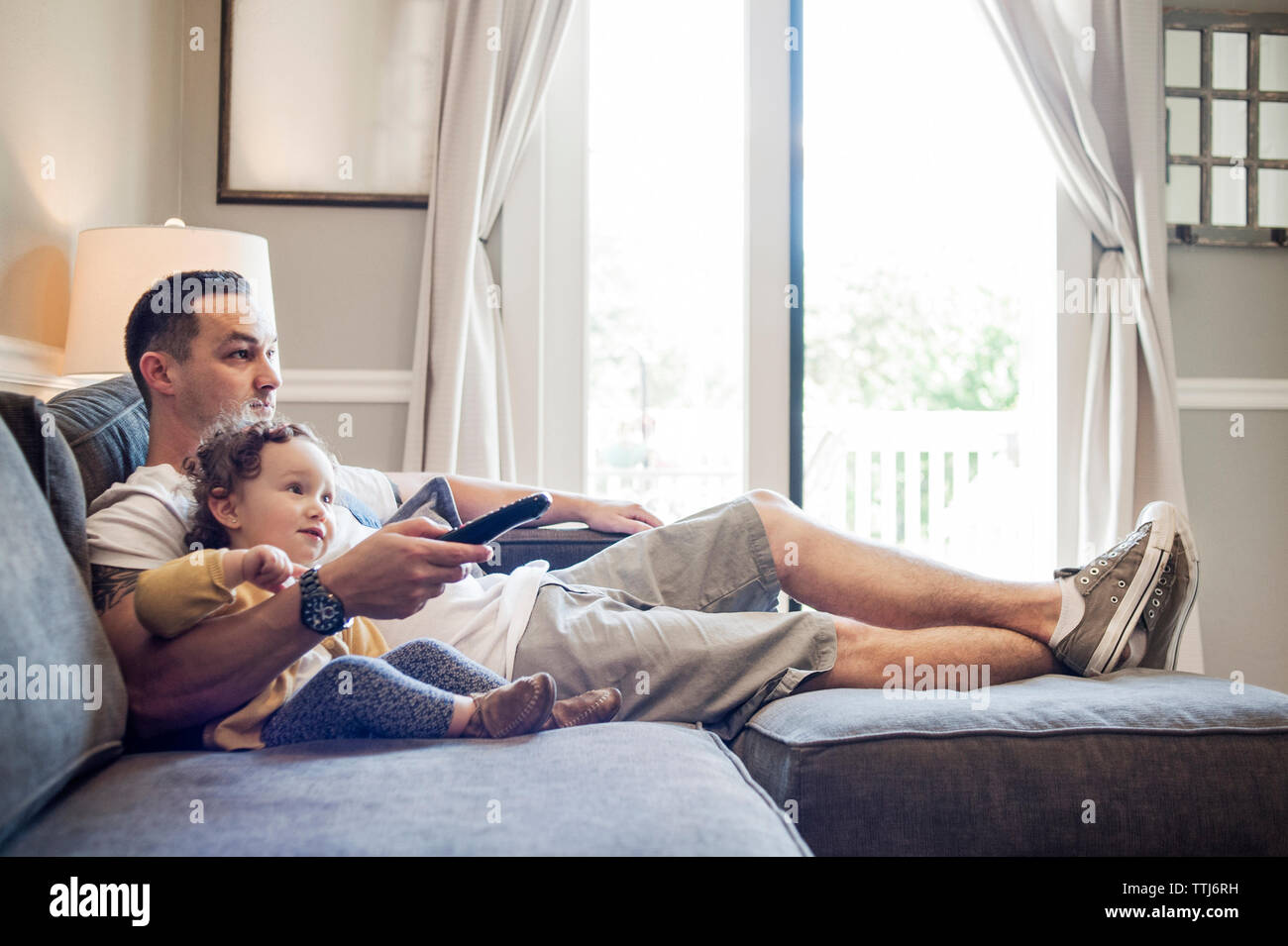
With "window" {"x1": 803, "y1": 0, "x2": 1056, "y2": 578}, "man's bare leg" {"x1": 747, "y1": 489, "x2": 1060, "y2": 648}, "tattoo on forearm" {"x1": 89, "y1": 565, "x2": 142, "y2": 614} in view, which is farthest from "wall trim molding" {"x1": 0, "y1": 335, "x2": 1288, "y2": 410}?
"man's bare leg" {"x1": 747, "y1": 489, "x2": 1060, "y2": 648}

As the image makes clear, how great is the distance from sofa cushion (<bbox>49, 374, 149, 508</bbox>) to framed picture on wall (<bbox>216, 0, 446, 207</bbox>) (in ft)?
4.90

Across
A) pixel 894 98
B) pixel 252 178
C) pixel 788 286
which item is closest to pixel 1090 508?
pixel 788 286

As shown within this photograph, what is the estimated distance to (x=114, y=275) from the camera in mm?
2115

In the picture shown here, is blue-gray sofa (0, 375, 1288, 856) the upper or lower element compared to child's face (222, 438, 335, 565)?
lower

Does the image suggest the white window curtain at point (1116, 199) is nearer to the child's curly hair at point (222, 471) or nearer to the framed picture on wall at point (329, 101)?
the framed picture on wall at point (329, 101)

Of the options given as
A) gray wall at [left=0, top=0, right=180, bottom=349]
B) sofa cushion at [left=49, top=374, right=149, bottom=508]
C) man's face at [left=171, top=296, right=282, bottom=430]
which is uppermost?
gray wall at [left=0, top=0, right=180, bottom=349]

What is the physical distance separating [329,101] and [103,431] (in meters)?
1.83

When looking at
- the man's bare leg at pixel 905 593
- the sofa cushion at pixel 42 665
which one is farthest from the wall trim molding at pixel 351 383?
the man's bare leg at pixel 905 593

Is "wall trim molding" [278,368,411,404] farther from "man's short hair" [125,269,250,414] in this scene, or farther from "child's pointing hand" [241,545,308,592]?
"child's pointing hand" [241,545,308,592]

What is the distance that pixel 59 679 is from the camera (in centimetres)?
88

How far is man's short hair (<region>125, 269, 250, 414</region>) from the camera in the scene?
5.02 feet

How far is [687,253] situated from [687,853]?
3166 mm

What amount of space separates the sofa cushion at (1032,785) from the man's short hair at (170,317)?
1110 mm

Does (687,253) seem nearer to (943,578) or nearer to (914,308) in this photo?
(943,578)
